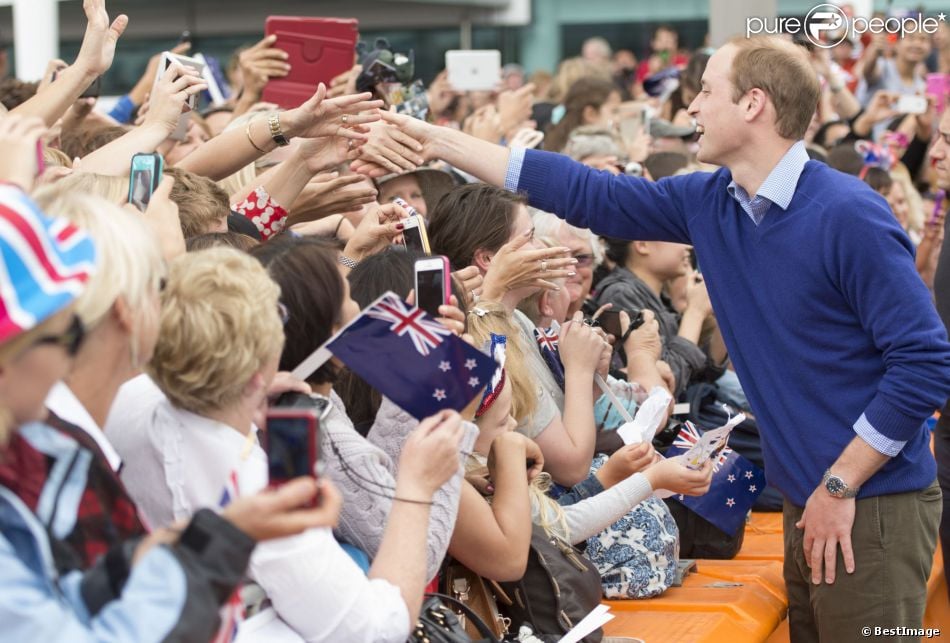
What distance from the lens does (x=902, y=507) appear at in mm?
3633

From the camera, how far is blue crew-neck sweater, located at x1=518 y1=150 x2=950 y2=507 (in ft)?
11.3

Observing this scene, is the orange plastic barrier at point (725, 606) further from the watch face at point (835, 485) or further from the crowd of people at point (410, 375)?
the watch face at point (835, 485)

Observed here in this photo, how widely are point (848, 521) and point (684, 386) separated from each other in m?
1.95

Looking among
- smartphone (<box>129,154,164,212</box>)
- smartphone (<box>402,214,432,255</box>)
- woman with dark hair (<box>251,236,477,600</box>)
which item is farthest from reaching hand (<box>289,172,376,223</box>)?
woman with dark hair (<box>251,236,477,600</box>)

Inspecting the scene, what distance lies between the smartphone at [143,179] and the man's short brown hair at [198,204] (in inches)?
23.9

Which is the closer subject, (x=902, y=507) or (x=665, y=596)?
(x=902, y=507)

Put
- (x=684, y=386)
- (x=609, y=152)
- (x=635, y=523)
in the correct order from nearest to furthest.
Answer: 1. (x=635, y=523)
2. (x=684, y=386)
3. (x=609, y=152)

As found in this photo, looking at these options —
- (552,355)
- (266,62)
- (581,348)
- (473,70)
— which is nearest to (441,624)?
(581,348)

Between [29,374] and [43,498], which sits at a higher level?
[29,374]

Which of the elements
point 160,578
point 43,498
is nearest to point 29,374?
point 43,498

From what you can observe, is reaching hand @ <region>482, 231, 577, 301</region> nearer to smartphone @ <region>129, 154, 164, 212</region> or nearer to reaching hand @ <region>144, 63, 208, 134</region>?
reaching hand @ <region>144, 63, 208, 134</region>

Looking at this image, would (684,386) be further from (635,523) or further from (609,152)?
(609,152)

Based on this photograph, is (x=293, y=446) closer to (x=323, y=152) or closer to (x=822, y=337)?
(x=822, y=337)

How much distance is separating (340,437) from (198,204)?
1.11m
